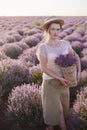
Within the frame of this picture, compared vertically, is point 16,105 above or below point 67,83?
below

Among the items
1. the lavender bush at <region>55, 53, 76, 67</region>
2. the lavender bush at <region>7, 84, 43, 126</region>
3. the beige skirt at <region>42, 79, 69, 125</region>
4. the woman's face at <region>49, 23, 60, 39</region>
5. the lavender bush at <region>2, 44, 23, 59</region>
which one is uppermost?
the woman's face at <region>49, 23, 60, 39</region>

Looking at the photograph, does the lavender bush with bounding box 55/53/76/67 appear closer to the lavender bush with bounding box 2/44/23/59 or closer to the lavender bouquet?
the lavender bouquet

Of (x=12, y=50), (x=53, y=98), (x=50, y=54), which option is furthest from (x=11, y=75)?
(x=12, y=50)

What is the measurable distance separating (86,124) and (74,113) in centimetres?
29

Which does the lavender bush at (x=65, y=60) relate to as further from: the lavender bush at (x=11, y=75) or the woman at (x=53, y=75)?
the lavender bush at (x=11, y=75)

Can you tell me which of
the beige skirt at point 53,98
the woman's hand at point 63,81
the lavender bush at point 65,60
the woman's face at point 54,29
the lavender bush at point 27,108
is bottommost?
the lavender bush at point 27,108

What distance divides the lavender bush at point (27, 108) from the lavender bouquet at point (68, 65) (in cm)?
106

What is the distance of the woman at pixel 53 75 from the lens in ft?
14.0

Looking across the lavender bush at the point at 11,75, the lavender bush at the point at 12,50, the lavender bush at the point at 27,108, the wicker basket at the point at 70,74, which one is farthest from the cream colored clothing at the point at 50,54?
the lavender bush at the point at 12,50

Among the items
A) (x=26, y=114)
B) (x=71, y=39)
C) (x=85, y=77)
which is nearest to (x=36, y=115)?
(x=26, y=114)

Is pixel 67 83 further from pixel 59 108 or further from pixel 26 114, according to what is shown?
pixel 26 114

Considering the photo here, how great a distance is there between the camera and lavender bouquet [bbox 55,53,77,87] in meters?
4.15

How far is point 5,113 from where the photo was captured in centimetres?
541

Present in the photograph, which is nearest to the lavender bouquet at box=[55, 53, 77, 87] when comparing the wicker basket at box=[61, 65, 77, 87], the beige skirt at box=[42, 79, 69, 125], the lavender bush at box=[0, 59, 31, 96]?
the wicker basket at box=[61, 65, 77, 87]
